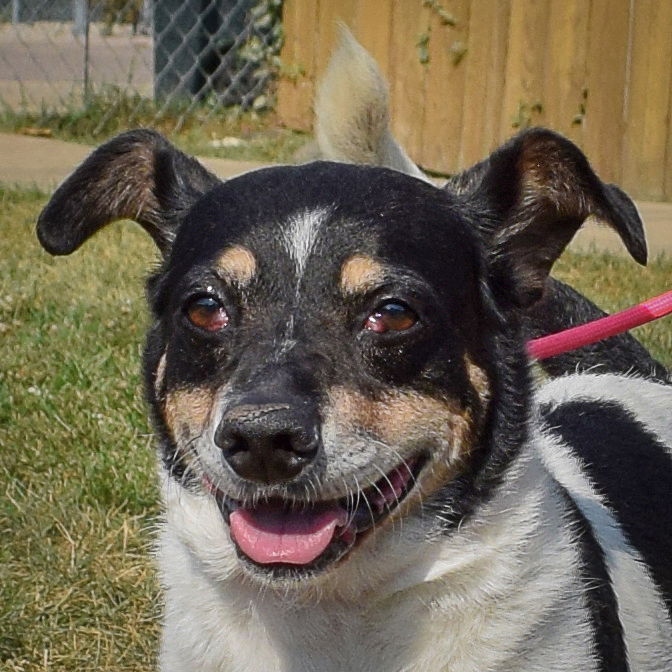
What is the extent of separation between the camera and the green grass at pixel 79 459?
3336 millimetres

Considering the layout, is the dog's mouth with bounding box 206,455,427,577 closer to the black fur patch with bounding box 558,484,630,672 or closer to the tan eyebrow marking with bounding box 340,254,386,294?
the tan eyebrow marking with bounding box 340,254,386,294

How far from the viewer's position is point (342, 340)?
2451 mm

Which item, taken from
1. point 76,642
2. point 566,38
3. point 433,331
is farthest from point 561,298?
point 566,38

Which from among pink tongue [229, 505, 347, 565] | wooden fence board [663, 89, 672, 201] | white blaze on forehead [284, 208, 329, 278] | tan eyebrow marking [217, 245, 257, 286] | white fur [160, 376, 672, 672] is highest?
white blaze on forehead [284, 208, 329, 278]

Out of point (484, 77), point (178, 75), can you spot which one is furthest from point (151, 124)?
point (484, 77)

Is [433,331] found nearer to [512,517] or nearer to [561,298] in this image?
[512,517]

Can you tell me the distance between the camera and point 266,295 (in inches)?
98.3

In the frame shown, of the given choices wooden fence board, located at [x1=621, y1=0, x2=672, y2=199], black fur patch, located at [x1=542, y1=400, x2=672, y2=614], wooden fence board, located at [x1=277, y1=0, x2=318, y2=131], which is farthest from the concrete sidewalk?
black fur patch, located at [x1=542, y1=400, x2=672, y2=614]

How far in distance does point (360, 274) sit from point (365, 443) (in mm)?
356

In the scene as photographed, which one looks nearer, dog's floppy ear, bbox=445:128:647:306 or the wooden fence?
dog's floppy ear, bbox=445:128:647:306

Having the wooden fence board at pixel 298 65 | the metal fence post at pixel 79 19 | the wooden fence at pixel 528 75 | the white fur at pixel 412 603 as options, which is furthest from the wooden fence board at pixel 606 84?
the white fur at pixel 412 603

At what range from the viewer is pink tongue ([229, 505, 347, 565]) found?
233 centimetres

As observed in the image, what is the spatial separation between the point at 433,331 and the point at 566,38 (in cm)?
577

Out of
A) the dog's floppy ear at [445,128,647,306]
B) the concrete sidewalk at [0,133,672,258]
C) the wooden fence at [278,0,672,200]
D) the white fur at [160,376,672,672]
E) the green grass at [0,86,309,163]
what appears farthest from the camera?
the green grass at [0,86,309,163]
